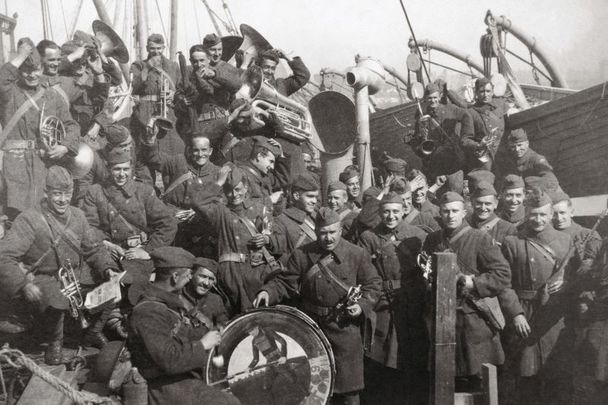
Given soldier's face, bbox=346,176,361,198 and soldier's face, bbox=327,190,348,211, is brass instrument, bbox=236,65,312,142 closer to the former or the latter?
soldier's face, bbox=346,176,361,198

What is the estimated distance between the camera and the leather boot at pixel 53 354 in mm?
6301

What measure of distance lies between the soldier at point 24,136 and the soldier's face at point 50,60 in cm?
28

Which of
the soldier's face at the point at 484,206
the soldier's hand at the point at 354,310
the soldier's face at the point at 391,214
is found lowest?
the soldier's hand at the point at 354,310

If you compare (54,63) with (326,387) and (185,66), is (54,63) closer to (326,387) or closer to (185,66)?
(185,66)

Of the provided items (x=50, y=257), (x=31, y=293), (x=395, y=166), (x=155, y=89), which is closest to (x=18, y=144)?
(x=50, y=257)

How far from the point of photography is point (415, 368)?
259 inches

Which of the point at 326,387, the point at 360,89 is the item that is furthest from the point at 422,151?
the point at 326,387

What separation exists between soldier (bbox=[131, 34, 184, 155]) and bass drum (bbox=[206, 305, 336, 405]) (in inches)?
169

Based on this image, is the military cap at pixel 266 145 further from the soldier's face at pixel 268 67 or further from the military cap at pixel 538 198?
the military cap at pixel 538 198

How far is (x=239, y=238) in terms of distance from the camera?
271 inches

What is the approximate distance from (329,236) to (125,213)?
261cm

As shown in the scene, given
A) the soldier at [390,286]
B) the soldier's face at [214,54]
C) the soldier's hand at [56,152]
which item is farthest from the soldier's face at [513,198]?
the soldier's hand at [56,152]

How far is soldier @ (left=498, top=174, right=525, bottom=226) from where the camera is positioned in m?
7.30

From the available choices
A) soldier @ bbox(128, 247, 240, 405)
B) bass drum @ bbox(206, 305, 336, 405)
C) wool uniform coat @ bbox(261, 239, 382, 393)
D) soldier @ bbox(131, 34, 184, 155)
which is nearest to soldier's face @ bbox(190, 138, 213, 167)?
soldier @ bbox(131, 34, 184, 155)
